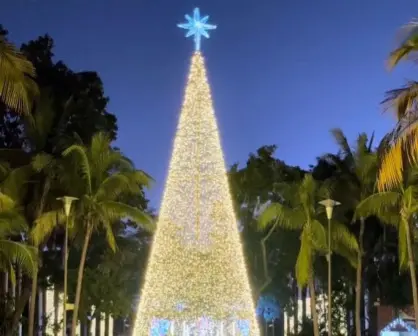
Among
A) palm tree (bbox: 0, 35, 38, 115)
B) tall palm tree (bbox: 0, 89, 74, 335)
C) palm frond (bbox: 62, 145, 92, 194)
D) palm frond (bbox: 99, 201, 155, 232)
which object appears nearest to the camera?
palm tree (bbox: 0, 35, 38, 115)

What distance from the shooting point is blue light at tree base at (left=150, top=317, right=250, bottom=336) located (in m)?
26.3

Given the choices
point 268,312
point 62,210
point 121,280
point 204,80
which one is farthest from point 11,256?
point 268,312

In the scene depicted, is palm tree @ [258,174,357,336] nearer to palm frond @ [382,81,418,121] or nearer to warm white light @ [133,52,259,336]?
warm white light @ [133,52,259,336]

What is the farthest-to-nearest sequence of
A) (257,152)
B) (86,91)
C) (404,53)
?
(257,152), (86,91), (404,53)

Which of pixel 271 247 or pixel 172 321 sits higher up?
pixel 271 247

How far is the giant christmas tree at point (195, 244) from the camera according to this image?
2617 cm

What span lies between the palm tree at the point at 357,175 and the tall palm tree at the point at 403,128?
13932 mm

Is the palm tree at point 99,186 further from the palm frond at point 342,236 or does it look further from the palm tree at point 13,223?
the palm frond at point 342,236

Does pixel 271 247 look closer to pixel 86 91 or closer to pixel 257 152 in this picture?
pixel 257 152

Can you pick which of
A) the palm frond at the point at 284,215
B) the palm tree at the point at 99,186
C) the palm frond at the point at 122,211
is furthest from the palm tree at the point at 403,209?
the palm tree at the point at 99,186

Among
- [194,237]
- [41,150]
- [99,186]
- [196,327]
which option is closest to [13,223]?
[99,186]

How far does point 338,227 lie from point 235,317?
5.73m

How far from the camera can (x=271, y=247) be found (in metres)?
41.8

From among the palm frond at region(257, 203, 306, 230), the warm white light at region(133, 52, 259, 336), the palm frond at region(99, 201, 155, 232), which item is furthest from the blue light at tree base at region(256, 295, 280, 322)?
the palm frond at region(99, 201, 155, 232)
